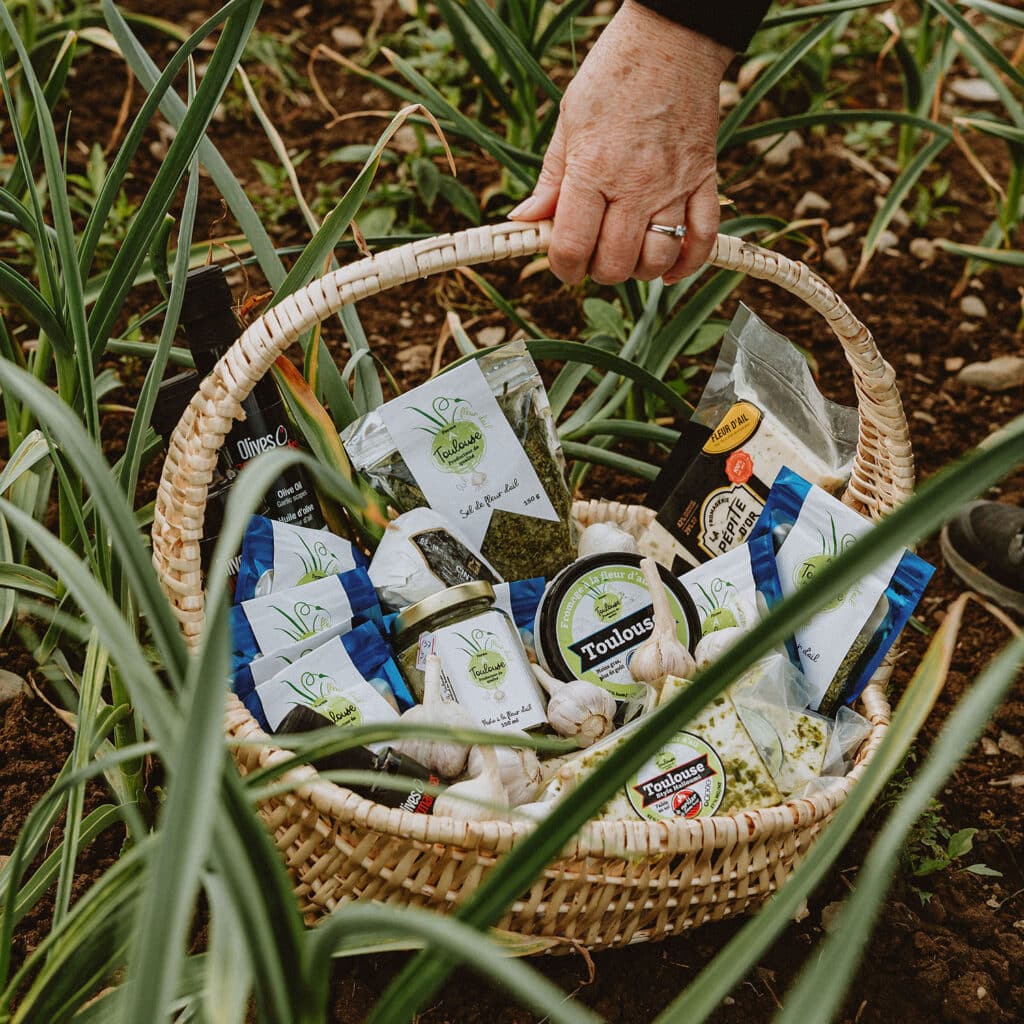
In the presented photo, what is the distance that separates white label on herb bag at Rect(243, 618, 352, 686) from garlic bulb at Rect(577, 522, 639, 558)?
36 centimetres

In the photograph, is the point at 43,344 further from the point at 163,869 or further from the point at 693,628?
the point at 163,869

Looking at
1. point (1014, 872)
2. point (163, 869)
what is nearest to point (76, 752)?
point (163, 869)

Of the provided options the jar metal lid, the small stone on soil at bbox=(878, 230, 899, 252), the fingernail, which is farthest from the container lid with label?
the small stone on soil at bbox=(878, 230, 899, 252)

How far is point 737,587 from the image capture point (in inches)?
49.7

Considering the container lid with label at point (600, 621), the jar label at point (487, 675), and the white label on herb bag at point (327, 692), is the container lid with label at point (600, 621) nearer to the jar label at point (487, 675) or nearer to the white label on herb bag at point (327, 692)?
the jar label at point (487, 675)

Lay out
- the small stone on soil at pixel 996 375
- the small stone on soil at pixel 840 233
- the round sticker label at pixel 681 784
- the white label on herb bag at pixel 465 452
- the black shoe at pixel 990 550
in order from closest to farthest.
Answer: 1. the round sticker label at pixel 681 784
2. the white label on herb bag at pixel 465 452
3. the black shoe at pixel 990 550
4. the small stone on soil at pixel 996 375
5. the small stone on soil at pixel 840 233

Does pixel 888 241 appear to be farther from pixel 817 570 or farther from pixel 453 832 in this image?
pixel 453 832

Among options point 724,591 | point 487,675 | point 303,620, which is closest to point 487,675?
point 487,675

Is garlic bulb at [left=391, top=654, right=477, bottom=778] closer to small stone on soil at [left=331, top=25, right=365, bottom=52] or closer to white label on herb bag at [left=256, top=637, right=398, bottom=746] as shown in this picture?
white label on herb bag at [left=256, top=637, right=398, bottom=746]

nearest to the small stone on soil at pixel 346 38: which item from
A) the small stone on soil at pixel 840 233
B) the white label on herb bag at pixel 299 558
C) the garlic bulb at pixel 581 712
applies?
the small stone on soil at pixel 840 233

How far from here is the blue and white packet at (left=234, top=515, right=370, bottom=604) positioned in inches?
46.7

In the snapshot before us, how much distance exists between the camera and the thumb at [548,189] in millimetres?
1102

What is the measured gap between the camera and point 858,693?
120cm

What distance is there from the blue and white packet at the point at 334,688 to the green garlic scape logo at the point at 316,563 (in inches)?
3.9
